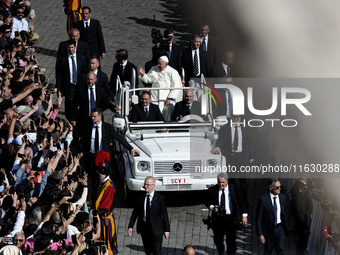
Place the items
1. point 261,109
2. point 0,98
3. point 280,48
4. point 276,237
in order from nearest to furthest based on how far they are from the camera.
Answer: point 276,237 < point 0,98 < point 261,109 < point 280,48

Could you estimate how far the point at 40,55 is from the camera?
86.8 ft

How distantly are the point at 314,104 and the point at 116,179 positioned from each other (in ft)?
13.5

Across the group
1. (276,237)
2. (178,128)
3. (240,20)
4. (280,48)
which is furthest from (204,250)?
(240,20)

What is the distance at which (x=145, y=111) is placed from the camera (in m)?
19.8

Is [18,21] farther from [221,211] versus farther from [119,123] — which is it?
[221,211]

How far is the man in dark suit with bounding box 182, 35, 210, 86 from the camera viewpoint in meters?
22.6

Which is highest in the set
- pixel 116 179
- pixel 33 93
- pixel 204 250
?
pixel 33 93

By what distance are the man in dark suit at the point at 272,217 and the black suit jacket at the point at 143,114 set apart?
404 cm

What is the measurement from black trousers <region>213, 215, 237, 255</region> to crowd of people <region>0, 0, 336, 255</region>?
2cm

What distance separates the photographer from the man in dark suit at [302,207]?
656 inches

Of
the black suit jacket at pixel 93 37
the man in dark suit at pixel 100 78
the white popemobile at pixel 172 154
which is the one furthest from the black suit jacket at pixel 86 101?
the black suit jacket at pixel 93 37

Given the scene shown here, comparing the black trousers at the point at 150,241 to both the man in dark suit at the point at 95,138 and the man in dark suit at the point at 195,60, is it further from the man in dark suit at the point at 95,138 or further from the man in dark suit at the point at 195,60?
the man in dark suit at the point at 195,60

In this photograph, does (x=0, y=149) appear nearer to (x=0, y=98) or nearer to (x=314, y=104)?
(x=0, y=98)

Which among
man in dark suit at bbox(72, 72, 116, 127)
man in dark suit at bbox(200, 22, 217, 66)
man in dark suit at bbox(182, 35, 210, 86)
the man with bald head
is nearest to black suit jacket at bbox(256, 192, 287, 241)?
man in dark suit at bbox(72, 72, 116, 127)
